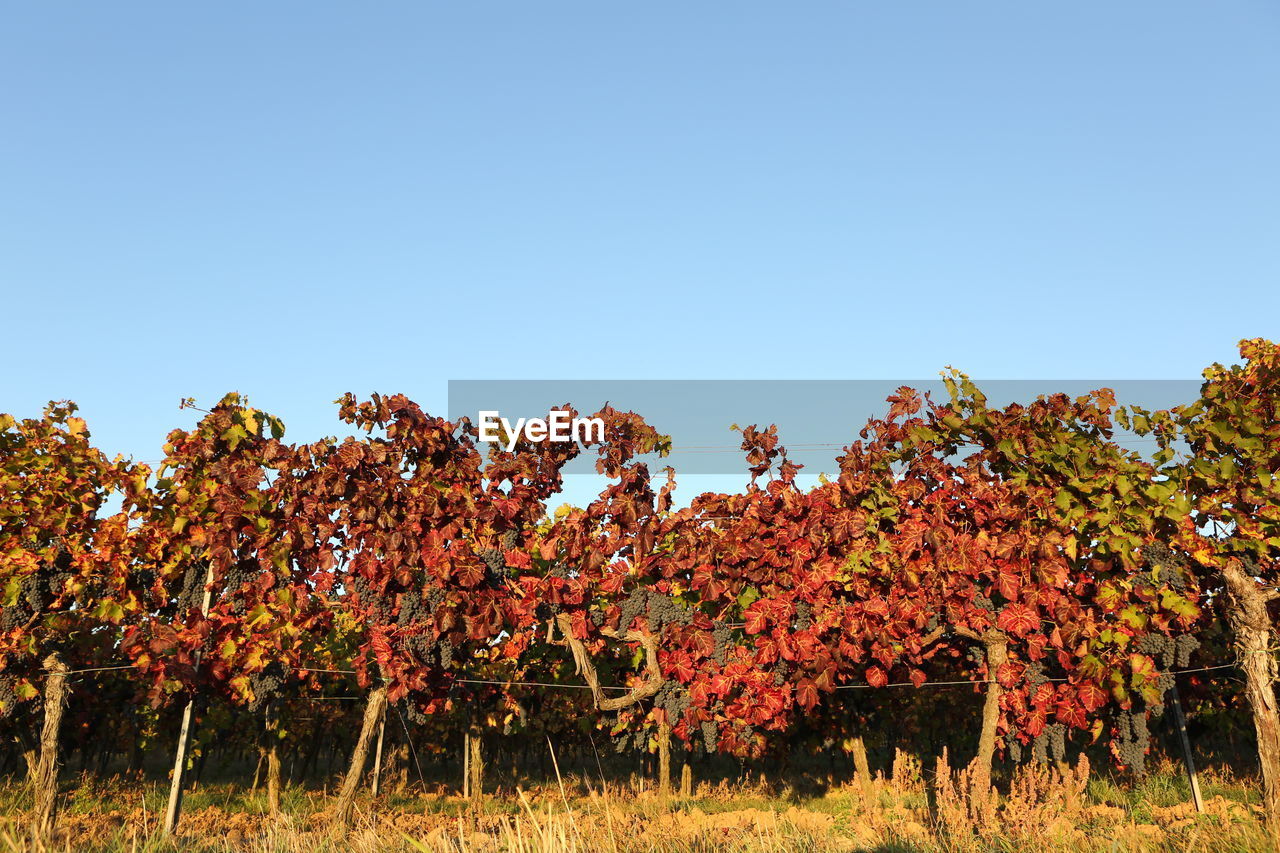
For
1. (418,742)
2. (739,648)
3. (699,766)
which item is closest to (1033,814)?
(739,648)

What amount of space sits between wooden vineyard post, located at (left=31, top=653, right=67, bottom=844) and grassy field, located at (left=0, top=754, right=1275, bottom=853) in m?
0.51

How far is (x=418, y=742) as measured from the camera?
27859mm

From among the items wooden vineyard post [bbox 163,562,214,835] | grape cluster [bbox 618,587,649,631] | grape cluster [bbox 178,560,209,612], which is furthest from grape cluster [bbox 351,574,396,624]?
grape cluster [bbox 618,587,649,631]

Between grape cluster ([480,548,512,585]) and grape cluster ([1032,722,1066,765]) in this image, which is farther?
grape cluster ([1032,722,1066,765])

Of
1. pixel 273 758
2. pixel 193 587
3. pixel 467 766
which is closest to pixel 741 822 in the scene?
pixel 193 587

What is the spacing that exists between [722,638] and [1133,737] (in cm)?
503

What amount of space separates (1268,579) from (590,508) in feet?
27.7

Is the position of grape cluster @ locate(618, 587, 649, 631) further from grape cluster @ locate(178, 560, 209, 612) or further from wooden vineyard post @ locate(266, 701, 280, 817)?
wooden vineyard post @ locate(266, 701, 280, 817)

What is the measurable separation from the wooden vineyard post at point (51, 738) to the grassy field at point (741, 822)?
0.51m

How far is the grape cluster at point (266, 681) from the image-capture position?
10344 mm

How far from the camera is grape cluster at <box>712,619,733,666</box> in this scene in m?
10.5

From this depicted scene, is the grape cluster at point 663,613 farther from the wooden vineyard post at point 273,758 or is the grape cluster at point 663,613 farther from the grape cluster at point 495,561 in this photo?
the wooden vineyard post at point 273,758

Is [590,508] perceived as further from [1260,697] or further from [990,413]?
[1260,697]

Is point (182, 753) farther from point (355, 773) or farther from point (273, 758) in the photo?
point (273, 758)
